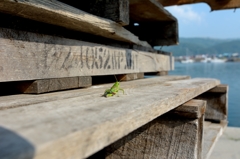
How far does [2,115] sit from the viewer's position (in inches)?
36.0

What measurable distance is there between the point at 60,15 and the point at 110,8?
730 mm

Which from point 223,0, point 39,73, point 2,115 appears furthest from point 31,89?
point 223,0

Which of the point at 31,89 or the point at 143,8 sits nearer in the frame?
the point at 31,89

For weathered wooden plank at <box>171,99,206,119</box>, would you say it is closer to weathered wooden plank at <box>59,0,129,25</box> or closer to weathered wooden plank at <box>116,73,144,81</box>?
weathered wooden plank at <box>59,0,129,25</box>

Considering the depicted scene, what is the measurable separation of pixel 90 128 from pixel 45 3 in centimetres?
96

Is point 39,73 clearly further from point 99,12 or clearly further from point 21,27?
point 99,12

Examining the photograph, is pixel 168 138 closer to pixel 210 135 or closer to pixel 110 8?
pixel 110 8

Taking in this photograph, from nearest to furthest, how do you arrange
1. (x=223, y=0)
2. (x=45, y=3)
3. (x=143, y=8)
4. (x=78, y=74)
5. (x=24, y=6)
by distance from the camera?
(x=24, y=6) → (x=45, y=3) → (x=78, y=74) → (x=143, y=8) → (x=223, y=0)

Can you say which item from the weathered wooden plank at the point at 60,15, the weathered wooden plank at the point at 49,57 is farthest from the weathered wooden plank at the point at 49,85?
the weathered wooden plank at the point at 60,15

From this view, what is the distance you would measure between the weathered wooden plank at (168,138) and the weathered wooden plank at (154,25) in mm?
1889

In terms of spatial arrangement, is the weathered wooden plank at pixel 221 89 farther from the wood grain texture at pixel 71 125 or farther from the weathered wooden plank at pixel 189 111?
the wood grain texture at pixel 71 125

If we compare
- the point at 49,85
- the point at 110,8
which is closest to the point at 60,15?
the point at 49,85

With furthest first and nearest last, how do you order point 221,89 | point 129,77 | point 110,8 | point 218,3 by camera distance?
point 218,3
point 221,89
point 129,77
point 110,8

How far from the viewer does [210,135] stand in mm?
2812
